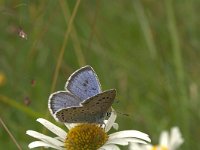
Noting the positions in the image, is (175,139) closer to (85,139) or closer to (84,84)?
(85,139)

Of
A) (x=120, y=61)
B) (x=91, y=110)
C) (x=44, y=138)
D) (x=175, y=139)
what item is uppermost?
(x=120, y=61)

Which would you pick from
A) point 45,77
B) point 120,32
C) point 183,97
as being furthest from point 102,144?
point 120,32

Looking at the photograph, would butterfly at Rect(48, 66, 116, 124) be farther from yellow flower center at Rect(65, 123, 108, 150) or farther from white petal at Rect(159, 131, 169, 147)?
white petal at Rect(159, 131, 169, 147)

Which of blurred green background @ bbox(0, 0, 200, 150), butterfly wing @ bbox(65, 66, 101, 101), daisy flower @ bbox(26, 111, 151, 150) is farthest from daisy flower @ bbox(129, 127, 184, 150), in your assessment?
butterfly wing @ bbox(65, 66, 101, 101)

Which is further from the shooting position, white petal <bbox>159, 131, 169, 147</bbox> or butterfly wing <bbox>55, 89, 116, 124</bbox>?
white petal <bbox>159, 131, 169, 147</bbox>

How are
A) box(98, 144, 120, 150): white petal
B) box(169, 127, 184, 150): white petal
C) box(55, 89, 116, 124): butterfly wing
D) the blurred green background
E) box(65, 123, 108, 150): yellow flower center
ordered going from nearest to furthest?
box(55, 89, 116, 124): butterfly wing
box(98, 144, 120, 150): white petal
box(65, 123, 108, 150): yellow flower center
box(169, 127, 184, 150): white petal
the blurred green background

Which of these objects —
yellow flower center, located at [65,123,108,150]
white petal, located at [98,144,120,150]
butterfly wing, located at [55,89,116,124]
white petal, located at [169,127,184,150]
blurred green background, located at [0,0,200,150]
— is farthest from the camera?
blurred green background, located at [0,0,200,150]

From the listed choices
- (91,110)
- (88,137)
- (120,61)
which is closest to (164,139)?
(120,61)

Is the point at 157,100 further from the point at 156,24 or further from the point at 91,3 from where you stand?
the point at 91,3

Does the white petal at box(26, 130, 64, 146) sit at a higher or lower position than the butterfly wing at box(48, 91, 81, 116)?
lower
